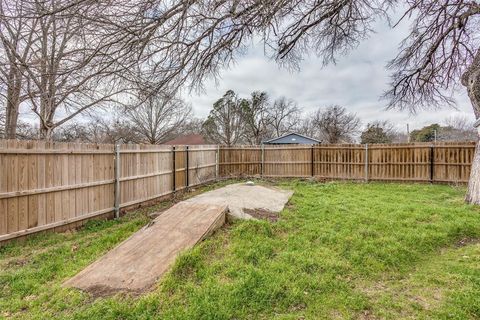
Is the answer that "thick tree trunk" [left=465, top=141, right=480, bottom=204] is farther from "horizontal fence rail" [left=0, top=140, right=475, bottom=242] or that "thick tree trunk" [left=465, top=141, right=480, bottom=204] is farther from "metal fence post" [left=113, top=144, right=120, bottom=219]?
"metal fence post" [left=113, top=144, right=120, bottom=219]

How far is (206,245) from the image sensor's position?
3.88 meters

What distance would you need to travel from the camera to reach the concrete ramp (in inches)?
121

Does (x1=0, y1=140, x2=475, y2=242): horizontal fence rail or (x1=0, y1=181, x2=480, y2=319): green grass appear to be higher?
(x1=0, y1=140, x2=475, y2=242): horizontal fence rail

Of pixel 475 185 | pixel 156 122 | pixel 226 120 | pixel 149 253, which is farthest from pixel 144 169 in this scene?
pixel 226 120

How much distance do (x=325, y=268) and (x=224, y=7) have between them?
3.64 metres

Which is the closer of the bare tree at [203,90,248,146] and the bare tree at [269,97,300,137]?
the bare tree at [203,90,248,146]

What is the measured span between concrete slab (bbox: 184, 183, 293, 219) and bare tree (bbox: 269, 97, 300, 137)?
26.1 metres

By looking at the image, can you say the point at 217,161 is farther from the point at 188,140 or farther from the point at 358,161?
the point at 188,140

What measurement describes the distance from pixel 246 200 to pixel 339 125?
28.4m

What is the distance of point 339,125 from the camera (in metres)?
32.1

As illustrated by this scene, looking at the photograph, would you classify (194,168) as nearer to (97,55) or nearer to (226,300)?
(97,55)

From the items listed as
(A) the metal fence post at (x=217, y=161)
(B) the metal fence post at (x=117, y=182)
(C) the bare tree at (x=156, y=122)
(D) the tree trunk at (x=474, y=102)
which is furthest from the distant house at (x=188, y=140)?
(D) the tree trunk at (x=474, y=102)

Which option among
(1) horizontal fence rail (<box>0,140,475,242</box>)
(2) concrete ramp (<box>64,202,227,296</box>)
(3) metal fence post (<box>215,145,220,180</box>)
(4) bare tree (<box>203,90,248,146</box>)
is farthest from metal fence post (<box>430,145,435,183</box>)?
(4) bare tree (<box>203,90,248,146</box>)

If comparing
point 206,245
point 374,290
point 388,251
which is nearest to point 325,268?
point 374,290
